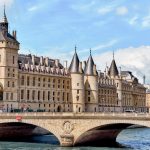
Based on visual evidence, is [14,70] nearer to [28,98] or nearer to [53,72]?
[28,98]

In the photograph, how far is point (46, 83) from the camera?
113000 mm

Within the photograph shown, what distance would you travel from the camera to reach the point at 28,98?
107 metres

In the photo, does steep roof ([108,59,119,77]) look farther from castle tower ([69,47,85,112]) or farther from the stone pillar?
the stone pillar

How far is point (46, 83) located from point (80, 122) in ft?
156

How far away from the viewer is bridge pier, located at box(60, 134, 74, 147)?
6544cm

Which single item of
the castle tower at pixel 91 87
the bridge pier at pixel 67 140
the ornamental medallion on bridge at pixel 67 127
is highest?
the castle tower at pixel 91 87

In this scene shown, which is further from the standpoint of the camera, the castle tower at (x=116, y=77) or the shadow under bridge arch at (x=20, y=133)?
the castle tower at (x=116, y=77)

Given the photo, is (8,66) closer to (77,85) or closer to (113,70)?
(77,85)

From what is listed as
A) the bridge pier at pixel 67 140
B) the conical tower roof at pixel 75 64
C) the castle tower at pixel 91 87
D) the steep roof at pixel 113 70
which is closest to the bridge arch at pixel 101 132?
the bridge pier at pixel 67 140

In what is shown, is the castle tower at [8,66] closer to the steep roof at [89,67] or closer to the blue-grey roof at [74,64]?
the blue-grey roof at [74,64]

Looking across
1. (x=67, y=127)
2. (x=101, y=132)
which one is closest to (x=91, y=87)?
(x=101, y=132)

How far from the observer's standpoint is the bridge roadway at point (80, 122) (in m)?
62.9

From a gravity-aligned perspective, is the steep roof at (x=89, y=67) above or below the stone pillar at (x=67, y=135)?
above

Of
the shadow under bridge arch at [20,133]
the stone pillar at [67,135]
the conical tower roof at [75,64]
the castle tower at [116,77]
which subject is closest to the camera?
the stone pillar at [67,135]
